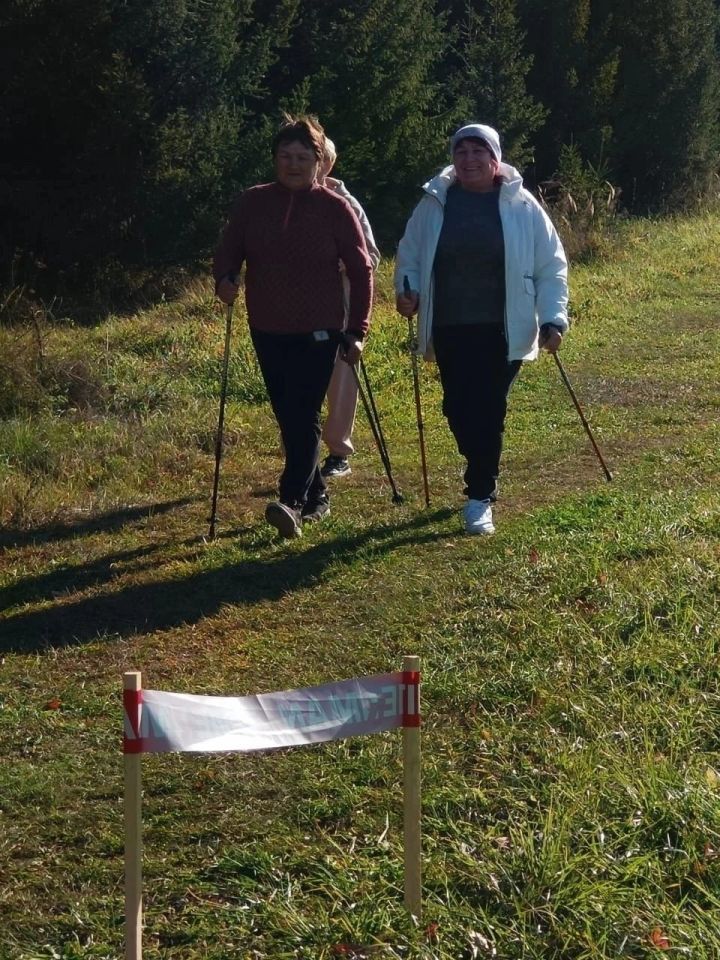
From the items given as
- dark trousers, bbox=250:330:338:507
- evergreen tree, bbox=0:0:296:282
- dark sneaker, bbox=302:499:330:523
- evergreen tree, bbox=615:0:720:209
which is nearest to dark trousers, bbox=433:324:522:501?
dark trousers, bbox=250:330:338:507

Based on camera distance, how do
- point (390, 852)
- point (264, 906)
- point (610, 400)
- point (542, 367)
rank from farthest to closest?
1. point (542, 367)
2. point (610, 400)
3. point (390, 852)
4. point (264, 906)

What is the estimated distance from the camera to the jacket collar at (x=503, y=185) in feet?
20.4

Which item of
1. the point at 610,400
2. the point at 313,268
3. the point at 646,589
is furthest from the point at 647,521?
the point at 610,400

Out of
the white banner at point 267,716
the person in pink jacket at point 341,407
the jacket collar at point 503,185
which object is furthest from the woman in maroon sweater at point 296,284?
the white banner at point 267,716

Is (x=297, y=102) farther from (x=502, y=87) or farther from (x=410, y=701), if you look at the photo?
(x=410, y=701)

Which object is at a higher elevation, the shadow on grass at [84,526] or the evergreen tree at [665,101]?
the evergreen tree at [665,101]

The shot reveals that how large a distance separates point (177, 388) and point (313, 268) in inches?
148

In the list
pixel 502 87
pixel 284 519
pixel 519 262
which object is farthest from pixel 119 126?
pixel 502 87

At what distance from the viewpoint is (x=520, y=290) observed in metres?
6.22

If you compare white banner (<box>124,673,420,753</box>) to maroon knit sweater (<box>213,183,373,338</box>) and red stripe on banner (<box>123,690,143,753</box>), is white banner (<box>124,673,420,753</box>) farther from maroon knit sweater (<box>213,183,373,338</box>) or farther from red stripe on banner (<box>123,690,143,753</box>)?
maroon knit sweater (<box>213,183,373,338</box>)

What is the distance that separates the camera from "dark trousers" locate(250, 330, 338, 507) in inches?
247

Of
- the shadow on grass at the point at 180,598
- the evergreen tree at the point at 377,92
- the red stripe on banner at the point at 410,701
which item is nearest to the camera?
the red stripe on banner at the point at 410,701

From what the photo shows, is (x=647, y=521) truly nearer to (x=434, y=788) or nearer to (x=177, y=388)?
(x=434, y=788)

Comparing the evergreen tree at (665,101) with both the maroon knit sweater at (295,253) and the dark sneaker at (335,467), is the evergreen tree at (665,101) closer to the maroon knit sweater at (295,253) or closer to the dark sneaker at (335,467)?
the dark sneaker at (335,467)
